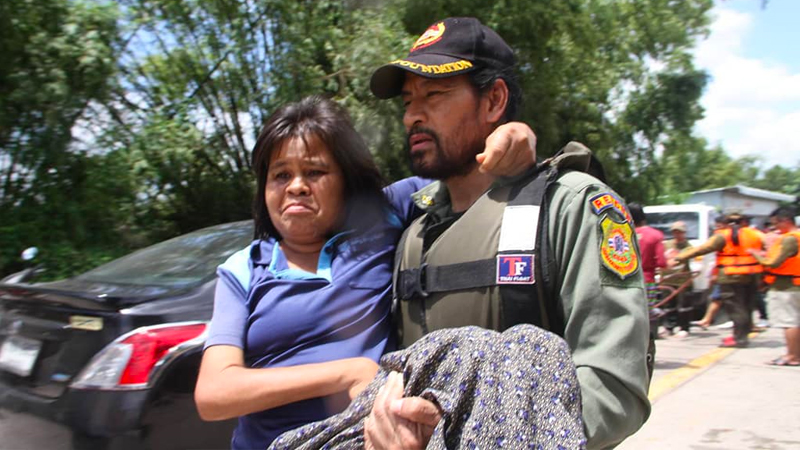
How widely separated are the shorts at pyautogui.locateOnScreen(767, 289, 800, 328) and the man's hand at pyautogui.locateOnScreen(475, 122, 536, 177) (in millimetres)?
6762

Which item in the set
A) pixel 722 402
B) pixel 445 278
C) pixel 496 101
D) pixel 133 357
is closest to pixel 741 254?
pixel 722 402

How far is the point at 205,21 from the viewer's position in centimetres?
944

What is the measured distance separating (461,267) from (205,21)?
348 inches

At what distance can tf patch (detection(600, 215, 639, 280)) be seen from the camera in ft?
4.49

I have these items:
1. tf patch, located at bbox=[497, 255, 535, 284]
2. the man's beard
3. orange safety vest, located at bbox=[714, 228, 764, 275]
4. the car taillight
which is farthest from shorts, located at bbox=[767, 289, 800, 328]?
tf patch, located at bbox=[497, 255, 535, 284]

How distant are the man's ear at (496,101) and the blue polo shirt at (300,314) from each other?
0.44 m

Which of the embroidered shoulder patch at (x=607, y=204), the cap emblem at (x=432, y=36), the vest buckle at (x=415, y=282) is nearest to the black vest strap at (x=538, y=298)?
the embroidered shoulder patch at (x=607, y=204)

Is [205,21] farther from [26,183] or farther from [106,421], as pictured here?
[106,421]

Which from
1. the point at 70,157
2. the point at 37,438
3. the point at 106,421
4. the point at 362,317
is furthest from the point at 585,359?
the point at 70,157

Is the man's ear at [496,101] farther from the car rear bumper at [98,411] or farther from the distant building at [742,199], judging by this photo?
the distant building at [742,199]

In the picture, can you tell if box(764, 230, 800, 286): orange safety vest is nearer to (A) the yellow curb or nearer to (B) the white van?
(A) the yellow curb

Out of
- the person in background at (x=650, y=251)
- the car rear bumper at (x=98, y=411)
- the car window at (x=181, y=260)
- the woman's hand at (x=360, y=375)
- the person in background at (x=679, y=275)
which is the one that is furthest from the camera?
the person in background at (x=679, y=275)

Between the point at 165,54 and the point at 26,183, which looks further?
the point at 165,54

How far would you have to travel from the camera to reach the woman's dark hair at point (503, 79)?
1.72 metres
